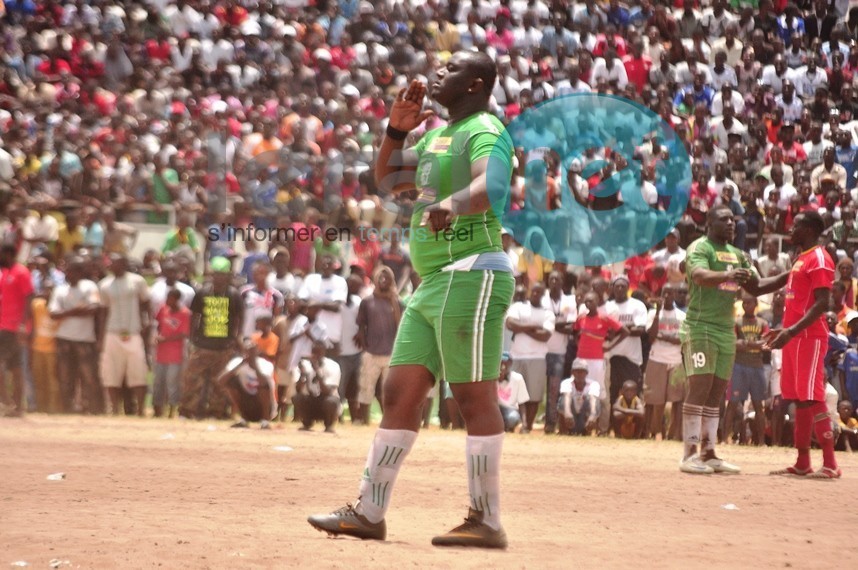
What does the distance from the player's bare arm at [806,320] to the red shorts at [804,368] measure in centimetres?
23

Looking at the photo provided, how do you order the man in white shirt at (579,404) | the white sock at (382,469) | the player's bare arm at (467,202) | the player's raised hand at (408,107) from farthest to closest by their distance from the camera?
1. the man in white shirt at (579,404)
2. the player's raised hand at (408,107)
3. the white sock at (382,469)
4. the player's bare arm at (467,202)

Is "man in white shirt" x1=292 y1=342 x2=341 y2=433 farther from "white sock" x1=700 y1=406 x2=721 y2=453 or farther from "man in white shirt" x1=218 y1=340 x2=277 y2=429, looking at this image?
"white sock" x1=700 y1=406 x2=721 y2=453

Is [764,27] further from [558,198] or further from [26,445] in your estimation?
[26,445]

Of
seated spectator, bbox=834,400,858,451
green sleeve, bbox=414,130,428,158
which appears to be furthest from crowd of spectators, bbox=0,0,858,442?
green sleeve, bbox=414,130,428,158

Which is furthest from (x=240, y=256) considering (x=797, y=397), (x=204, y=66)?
(x=797, y=397)

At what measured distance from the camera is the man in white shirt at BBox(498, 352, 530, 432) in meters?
15.3

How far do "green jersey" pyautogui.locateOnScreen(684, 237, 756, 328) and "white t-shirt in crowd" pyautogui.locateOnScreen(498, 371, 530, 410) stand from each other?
5.09 meters

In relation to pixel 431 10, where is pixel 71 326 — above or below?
below

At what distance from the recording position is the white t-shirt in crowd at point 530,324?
15898 mm

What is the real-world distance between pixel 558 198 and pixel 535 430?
363 centimetres

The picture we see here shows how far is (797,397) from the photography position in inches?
401

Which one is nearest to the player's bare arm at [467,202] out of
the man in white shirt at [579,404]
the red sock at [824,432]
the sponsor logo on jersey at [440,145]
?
the sponsor logo on jersey at [440,145]

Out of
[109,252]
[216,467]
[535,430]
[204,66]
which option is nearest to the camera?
[216,467]

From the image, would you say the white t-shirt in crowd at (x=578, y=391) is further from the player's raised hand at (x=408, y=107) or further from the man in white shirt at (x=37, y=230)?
the player's raised hand at (x=408, y=107)
